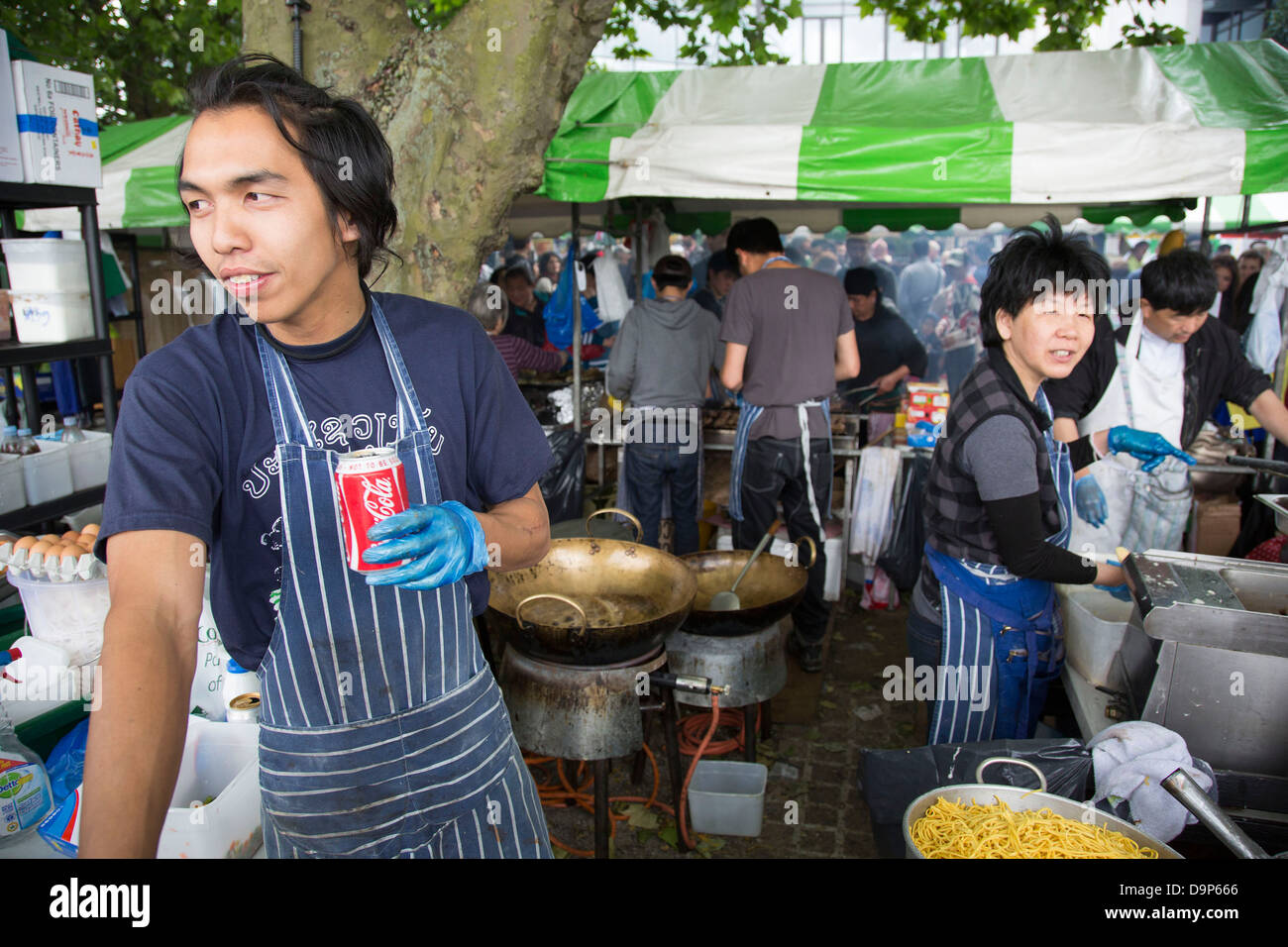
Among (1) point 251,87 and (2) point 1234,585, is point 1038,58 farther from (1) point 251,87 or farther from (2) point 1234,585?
(1) point 251,87

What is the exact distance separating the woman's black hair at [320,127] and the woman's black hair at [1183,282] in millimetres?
3339

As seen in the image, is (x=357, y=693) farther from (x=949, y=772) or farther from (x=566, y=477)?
(x=566, y=477)

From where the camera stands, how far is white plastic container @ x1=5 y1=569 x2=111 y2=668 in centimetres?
212

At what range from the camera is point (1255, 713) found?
1.93m

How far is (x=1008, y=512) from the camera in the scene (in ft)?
7.75

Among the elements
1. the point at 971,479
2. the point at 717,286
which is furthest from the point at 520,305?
the point at 971,479

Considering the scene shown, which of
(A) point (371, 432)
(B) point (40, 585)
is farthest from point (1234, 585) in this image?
(B) point (40, 585)

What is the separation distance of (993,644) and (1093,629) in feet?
0.95

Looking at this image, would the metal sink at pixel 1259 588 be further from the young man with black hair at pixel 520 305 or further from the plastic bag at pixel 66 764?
the young man with black hair at pixel 520 305

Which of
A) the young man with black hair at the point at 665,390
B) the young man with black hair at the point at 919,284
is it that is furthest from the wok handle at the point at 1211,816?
the young man with black hair at the point at 919,284

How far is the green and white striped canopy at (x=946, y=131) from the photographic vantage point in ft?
13.3

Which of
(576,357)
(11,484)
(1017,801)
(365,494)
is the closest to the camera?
(365,494)

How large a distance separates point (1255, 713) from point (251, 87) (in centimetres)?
245

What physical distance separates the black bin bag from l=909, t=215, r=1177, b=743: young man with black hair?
47cm
